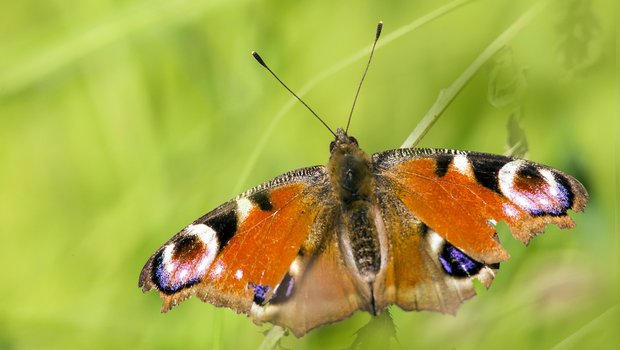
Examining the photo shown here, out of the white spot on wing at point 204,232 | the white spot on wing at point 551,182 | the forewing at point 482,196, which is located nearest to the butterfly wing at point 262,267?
the white spot on wing at point 204,232

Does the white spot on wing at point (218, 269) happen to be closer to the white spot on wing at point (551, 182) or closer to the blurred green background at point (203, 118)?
the blurred green background at point (203, 118)

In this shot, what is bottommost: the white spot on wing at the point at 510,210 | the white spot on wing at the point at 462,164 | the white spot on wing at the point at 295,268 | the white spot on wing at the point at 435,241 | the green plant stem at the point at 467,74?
the white spot on wing at the point at 435,241

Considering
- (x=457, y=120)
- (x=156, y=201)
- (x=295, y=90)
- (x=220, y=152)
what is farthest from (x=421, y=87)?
(x=156, y=201)

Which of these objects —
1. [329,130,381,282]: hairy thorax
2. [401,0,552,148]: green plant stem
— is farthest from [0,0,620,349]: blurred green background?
[329,130,381,282]: hairy thorax

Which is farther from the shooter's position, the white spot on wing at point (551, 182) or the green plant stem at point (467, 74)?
the green plant stem at point (467, 74)

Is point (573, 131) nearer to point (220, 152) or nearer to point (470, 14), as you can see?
point (470, 14)

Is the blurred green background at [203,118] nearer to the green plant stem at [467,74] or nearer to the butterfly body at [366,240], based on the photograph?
the green plant stem at [467,74]

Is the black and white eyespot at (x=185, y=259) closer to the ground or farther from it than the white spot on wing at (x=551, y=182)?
farther from it
